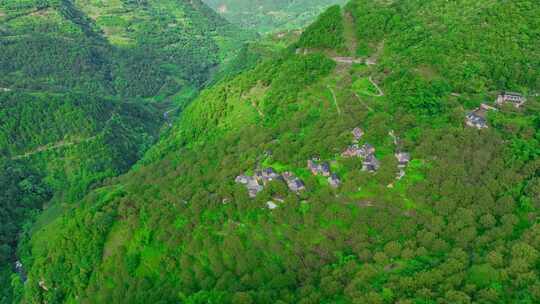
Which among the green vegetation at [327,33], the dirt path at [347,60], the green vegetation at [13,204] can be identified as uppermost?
the green vegetation at [327,33]

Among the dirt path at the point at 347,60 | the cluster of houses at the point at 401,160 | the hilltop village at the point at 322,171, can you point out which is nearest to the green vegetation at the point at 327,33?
the dirt path at the point at 347,60

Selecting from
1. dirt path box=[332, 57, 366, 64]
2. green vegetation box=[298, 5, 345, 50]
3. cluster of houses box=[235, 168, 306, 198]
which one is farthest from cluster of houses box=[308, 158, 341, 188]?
green vegetation box=[298, 5, 345, 50]

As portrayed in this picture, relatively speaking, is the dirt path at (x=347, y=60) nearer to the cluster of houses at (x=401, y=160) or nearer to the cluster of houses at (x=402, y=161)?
the cluster of houses at (x=401, y=160)

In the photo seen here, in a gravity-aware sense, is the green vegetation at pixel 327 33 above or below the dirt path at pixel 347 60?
above

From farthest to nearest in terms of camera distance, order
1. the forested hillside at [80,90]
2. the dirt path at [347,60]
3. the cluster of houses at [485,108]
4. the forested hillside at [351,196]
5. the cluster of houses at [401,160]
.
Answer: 1. the forested hillside at [80,90]
2. the dirt path at [347,60]
3. the cluster of houses at [485,108]
4. the cluster of houses at [401,160]
5. the forested hillside at [351,196]

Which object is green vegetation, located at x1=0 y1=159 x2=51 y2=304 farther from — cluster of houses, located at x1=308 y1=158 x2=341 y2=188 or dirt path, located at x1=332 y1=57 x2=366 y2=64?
dirt path, located at x1=332 y1=57 x2=366 y2=64
